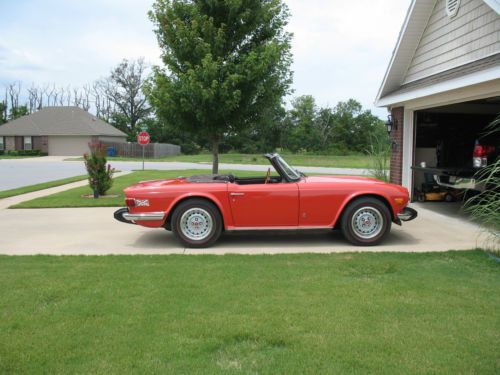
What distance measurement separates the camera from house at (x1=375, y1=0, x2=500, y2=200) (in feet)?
27.5

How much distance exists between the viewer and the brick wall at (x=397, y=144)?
459 inches

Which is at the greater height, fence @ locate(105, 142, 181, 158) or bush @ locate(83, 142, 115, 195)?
fence @ locate(105, 142, 181, 158)

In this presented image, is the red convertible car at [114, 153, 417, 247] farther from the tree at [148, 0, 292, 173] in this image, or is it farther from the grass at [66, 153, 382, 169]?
the grass at [66, 153, 382, 169]

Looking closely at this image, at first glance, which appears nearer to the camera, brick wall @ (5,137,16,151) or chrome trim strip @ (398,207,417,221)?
chrome trim strip @ (398,207,417,221)

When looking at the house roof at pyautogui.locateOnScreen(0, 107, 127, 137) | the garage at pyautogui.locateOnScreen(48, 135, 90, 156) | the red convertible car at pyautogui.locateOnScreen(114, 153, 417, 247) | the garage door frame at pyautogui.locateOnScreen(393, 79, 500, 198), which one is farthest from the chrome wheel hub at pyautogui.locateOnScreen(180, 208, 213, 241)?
the garage at pyautogui.locateOnScreen(48, 135, 90, 156)

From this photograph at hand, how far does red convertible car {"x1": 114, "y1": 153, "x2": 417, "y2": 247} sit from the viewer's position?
6.77 meters

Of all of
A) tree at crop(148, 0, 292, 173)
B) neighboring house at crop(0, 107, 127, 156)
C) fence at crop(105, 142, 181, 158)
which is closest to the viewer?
tree at crop(148, 0, 292, 173)

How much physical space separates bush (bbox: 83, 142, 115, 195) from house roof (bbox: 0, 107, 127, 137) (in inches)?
1490

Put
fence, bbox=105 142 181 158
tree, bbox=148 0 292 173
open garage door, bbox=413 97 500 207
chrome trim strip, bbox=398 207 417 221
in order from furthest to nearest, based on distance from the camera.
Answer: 1. fence, bbox=105 142 181 158
2. open garage door, bbox=413 97 500 207
3. tree, bbox=148 0 292 173
4. chrome trim strip, bbox=398 207 417 221

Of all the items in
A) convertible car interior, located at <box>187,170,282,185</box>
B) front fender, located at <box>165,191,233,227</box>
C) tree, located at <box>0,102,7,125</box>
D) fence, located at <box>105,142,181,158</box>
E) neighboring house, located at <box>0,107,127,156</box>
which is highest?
tree, located at <box>0,102,7,125</box>

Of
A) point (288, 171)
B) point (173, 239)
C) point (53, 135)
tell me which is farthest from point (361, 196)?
point (53, 135)

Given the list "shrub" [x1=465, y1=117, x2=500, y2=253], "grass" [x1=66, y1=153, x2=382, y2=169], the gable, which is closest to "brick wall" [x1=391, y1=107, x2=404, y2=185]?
the gable

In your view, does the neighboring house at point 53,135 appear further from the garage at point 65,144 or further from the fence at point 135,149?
the fence at point 135,149

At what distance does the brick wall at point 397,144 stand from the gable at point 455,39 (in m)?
0.80
